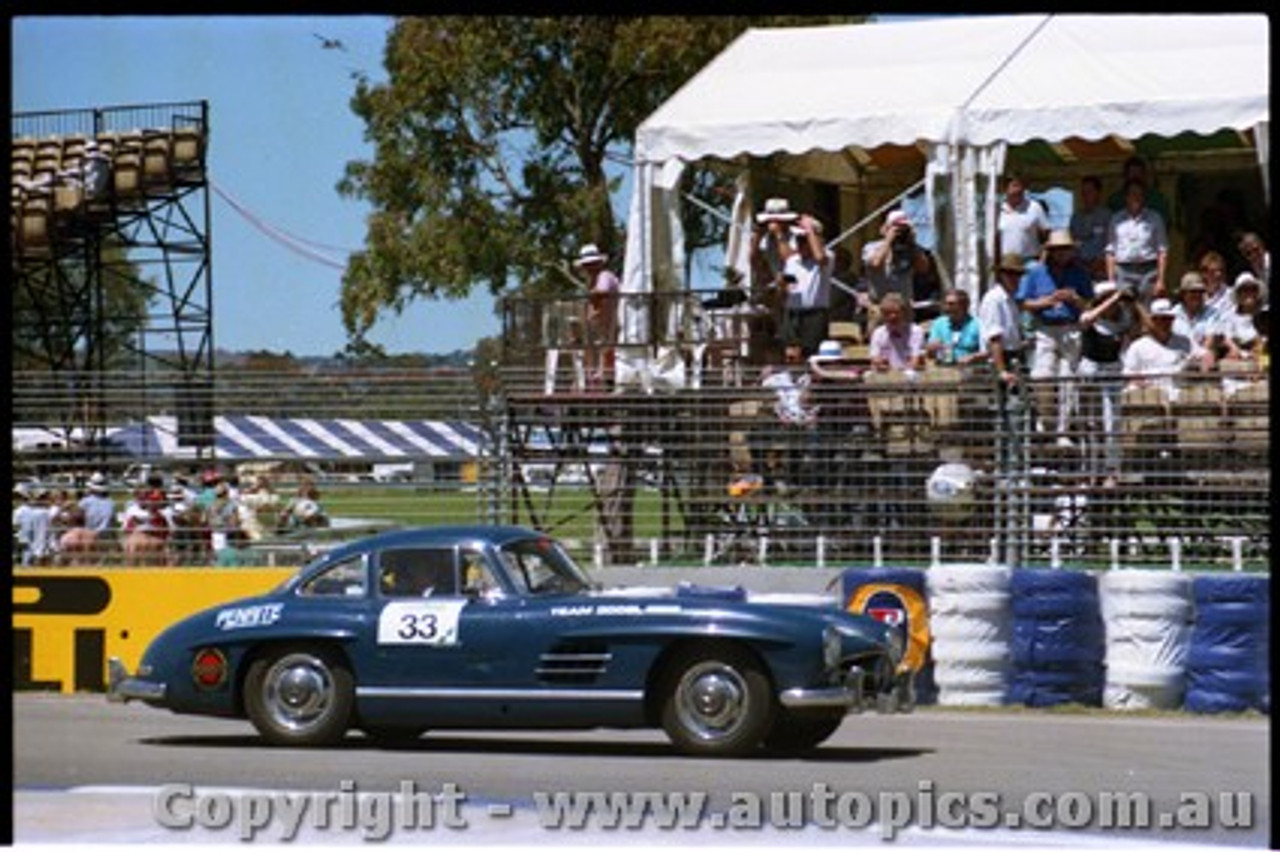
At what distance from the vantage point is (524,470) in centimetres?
1814

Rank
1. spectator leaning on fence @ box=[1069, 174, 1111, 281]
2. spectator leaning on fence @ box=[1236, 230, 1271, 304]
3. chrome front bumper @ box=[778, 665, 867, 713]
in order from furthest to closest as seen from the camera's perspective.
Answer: spectator leaning on fence @ box=[1069, 174, 1111, 281] → spectator leaning on fence @ box=[1236, 230, 1271, 304] → chrome front bumper @ box=[778, 665, 867, 713]

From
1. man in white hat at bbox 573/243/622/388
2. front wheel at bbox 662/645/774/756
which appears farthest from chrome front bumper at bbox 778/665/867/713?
man in white hat at bbox 573/243/622/388

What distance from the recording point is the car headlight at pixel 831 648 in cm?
1261

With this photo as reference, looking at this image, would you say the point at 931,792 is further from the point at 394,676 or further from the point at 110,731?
the point at 110,731

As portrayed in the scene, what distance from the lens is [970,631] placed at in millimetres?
15602

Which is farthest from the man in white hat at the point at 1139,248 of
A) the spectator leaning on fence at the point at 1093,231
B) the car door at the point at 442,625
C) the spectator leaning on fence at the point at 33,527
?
the spectator leaning on fence at the point at 33,527

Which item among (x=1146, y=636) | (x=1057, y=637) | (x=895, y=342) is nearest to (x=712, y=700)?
(x=1057, y=637)

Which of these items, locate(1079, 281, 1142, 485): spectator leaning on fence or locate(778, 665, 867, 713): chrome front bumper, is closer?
locate(778, 665, 867, 713): chrome front bumper

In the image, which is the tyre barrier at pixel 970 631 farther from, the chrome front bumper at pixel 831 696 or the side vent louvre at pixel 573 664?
the side vent louvre at pixel 573 664

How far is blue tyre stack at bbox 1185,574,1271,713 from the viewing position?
14.9 meters

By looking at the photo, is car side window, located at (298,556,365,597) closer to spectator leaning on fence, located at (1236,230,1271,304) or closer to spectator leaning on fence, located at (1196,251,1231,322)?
spectator leaning on fence, located at (1196,251,1231,322)

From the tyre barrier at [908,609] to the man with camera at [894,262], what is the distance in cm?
246

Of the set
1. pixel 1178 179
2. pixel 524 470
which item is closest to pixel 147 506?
pixel 524 470

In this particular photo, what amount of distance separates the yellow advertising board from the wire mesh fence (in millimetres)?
492
